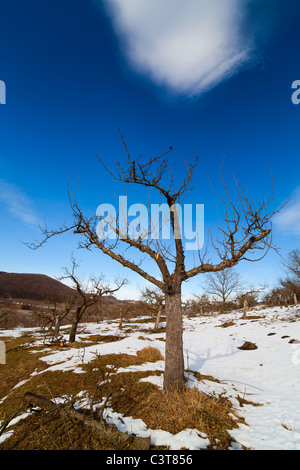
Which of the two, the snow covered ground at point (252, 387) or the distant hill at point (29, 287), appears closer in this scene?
the snow covered ground at point (252, 387)

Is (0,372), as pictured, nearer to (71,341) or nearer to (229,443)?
(71,341)

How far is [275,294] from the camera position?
139 feet

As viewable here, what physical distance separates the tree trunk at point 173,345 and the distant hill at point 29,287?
73.6 metres

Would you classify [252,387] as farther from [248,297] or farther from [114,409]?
[248,297]

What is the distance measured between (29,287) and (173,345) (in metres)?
98.8

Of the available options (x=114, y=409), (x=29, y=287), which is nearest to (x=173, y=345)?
(x=114, y=409)

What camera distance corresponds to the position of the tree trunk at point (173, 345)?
4.63 meters

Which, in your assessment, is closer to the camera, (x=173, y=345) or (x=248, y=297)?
(x=173, y=345)

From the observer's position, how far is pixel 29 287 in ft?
277

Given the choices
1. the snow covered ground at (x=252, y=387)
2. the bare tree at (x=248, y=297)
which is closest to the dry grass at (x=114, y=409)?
the snow covered ground at (x=252, y=387)

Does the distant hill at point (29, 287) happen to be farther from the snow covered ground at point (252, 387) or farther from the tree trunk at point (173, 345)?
the tree trunk at point (173, 345)
